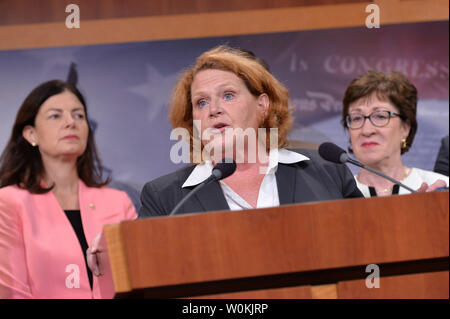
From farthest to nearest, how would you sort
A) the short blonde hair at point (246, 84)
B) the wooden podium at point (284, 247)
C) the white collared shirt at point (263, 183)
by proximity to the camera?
the short blonde hair at point (246, 84)
the white collared shirt at point (263, 183)
the wooden podium at point (284, 247)

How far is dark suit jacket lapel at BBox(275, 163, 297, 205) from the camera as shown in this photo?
7.30ft

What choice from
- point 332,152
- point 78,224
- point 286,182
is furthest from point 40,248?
point 332,152

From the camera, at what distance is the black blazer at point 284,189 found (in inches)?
86.4

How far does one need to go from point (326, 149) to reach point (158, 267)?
756 millimetres

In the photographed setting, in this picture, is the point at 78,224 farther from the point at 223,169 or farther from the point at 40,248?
the point at 223,169

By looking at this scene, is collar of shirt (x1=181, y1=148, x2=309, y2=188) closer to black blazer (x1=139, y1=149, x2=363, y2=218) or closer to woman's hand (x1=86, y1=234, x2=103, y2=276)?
black blazer (x1=139, y1=149, x2=363, y2=218)

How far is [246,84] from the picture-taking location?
8.36 ft

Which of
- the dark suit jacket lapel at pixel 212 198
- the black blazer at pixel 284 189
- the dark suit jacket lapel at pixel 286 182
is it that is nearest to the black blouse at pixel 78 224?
the black blazer at pixel 284 189

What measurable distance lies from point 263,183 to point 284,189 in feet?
0.46

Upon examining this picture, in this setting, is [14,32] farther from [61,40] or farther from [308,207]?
[308,207]

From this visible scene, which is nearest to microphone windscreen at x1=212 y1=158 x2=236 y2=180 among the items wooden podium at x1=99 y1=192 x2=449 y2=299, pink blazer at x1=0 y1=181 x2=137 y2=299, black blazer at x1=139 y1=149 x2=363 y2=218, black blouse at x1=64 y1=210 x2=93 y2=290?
black blazer at x1=139 y1=149 x2=363 y2=218

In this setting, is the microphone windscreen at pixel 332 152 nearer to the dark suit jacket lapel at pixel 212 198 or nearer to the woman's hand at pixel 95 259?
the dark suit jacket lapel at pixel 212 198

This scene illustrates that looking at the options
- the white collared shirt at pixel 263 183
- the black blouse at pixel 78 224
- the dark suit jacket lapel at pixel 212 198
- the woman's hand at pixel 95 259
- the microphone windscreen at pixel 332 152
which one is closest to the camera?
the woman's hand at pixel 95 259
